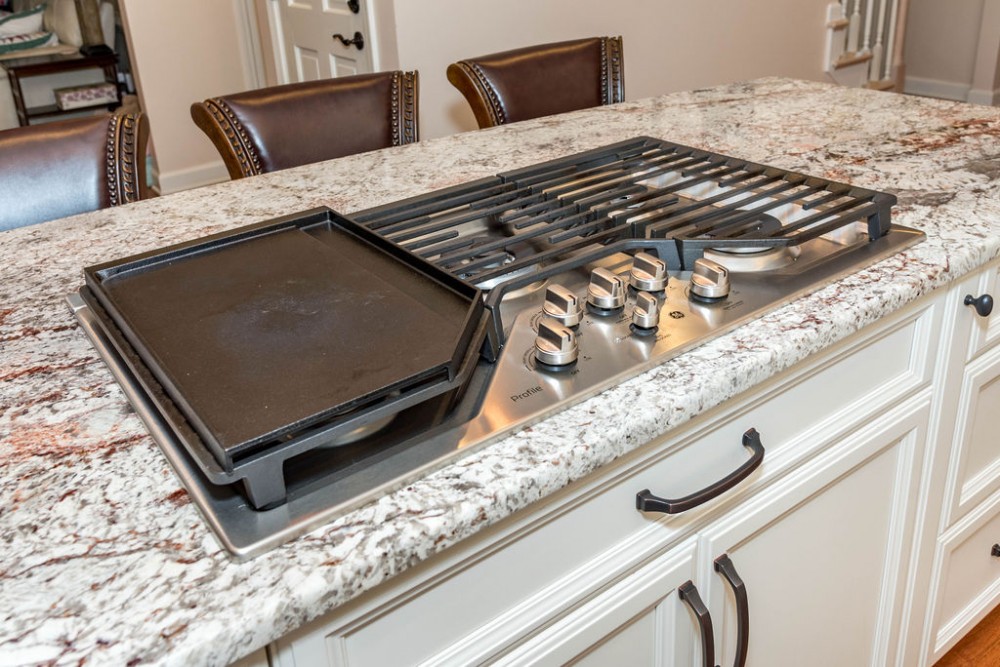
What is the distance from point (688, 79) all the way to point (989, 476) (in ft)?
8.68

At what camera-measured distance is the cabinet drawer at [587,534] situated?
0.69 metres

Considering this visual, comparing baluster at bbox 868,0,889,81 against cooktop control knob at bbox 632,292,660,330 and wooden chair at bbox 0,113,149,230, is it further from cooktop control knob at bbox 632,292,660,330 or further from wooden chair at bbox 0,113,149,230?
cooktop control knob at bbox 632,292,660,330

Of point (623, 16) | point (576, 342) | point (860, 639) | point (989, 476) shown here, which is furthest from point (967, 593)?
point (623, 16)

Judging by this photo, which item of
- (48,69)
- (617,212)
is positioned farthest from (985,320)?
(48,69)

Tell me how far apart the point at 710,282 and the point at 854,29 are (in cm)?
411

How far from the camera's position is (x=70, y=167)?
4.72 ft

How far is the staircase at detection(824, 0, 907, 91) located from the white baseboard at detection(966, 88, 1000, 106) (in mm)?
657

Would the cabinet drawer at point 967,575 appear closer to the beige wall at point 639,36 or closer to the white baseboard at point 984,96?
the beige wall at point 639,36

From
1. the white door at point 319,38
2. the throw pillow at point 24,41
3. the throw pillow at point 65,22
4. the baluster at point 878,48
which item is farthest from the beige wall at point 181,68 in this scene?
the baluster at point 878,48

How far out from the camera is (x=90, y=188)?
1455 mm

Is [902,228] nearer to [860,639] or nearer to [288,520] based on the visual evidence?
[860,639]

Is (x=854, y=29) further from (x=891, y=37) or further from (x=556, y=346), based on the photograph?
(x=556, y=346)

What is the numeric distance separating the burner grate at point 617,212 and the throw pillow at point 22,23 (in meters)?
6.54

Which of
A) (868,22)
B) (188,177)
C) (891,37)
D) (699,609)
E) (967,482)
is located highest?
(868,22)
